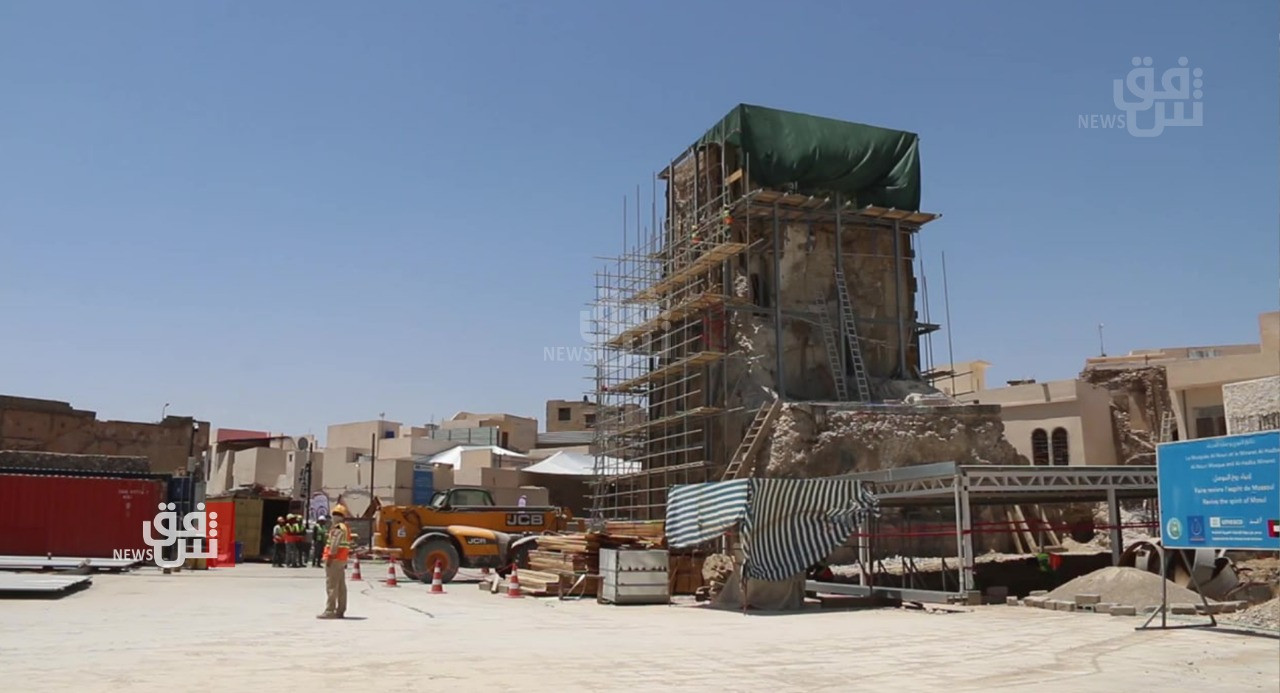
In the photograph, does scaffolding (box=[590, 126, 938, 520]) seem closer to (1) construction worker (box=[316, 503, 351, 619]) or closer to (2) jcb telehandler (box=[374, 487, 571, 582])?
(2) jcb telehandler (box=[374, 487, 571, 582])

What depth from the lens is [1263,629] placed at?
12.6m

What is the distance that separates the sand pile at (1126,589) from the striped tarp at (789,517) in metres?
3.38

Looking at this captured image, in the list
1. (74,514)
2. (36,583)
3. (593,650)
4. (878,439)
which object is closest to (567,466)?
(878,439)

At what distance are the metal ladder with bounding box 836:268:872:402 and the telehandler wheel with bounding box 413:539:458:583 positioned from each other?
1534 cm

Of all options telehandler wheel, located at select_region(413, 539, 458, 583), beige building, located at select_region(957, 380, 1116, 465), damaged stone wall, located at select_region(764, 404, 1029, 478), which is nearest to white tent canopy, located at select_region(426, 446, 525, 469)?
beige building, located at select_region(957, 380, 1116, 465)

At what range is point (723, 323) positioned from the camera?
111 feet

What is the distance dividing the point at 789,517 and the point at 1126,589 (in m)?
5.15

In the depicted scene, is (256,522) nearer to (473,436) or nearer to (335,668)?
(335,668)

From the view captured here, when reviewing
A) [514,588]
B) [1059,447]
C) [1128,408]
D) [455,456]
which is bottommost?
[514,588]

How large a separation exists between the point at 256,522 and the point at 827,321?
20624 mm

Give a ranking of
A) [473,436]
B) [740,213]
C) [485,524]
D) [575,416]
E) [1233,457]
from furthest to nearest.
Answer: [575,416] → [473,436] → [740,213] → [485,524] → [1233,457]

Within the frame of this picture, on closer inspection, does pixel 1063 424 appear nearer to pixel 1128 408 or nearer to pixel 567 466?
pixel 1128 408

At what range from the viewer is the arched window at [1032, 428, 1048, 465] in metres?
39.4

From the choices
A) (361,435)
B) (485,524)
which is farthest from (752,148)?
(361,435)
